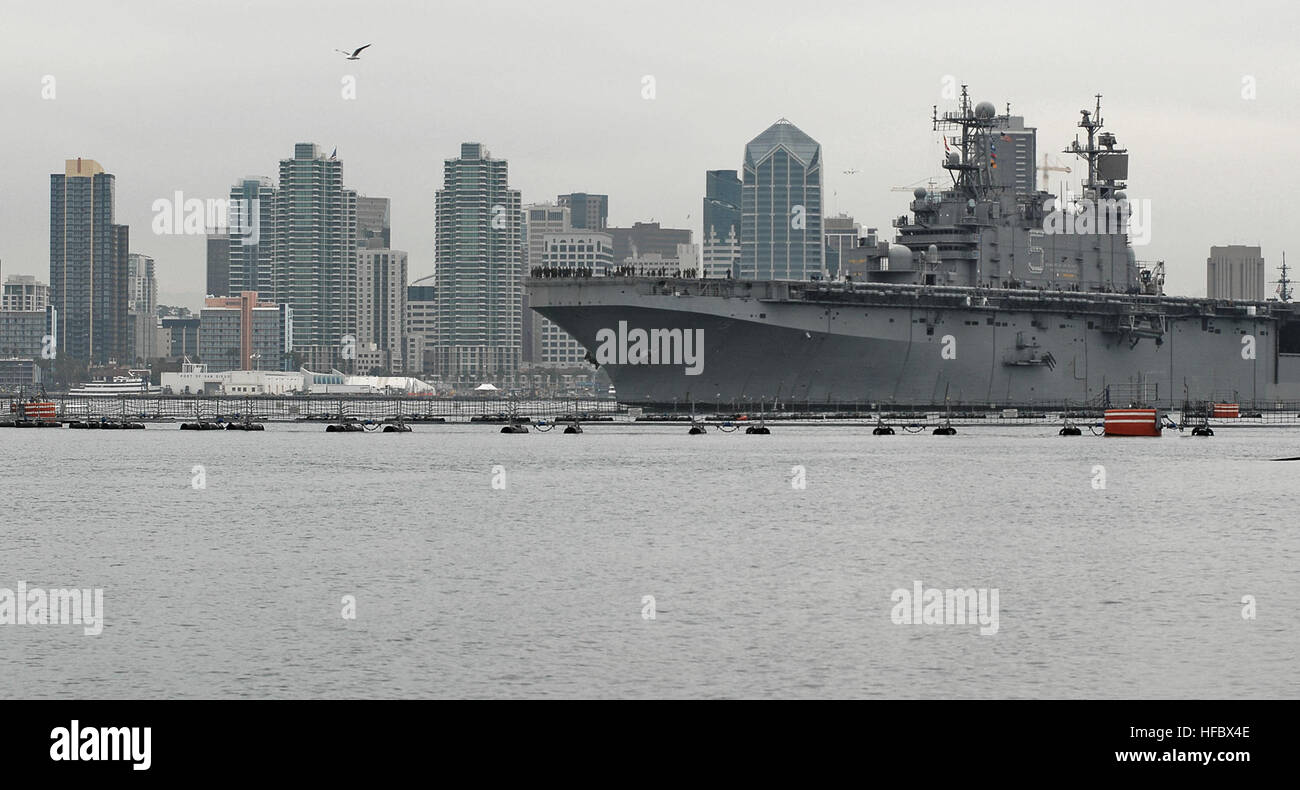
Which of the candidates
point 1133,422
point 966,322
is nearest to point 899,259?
point 966,322

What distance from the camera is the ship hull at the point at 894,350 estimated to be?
77.7m

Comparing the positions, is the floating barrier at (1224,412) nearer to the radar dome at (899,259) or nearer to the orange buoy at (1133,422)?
the orange buoy at (1133,422)

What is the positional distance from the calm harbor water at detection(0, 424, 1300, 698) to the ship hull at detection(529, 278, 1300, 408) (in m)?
21.7

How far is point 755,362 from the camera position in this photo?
3214 inches

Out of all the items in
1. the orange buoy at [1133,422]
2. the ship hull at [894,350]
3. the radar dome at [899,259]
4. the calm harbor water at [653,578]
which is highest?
the radar dome at [899,259]

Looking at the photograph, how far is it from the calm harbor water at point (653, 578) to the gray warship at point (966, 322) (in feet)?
74.0

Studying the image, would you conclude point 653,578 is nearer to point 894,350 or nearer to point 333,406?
point 894,350

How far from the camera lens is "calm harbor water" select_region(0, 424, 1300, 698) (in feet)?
62.4

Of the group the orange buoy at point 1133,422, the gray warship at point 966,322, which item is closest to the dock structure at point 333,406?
the gray warship at point 966,322

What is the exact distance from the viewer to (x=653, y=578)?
27.3 meters

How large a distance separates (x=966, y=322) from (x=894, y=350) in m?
5.16

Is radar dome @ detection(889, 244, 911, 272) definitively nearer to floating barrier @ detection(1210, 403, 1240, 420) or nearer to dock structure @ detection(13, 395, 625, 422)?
floating barrier @ detection(1210, 403, 1240, 420)
